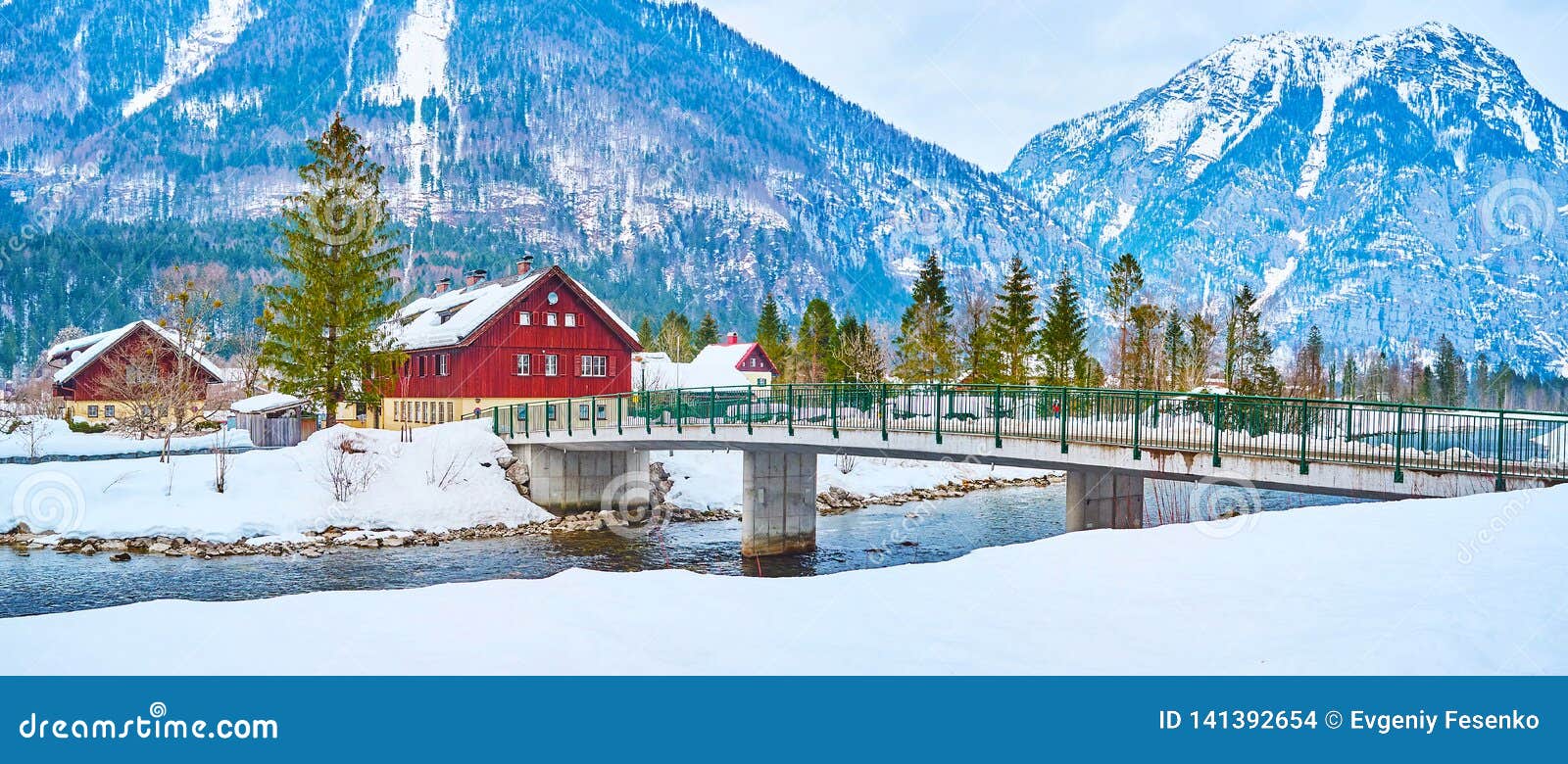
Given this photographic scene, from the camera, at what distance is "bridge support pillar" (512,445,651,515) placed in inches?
1467

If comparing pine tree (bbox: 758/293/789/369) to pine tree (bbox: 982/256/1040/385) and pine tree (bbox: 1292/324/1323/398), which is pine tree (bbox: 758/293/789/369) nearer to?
pine tree (bbox: 982/256/1040/385)

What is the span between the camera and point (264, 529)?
30.4 m

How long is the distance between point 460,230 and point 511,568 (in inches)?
6981

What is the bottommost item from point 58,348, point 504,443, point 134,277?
point 504,443

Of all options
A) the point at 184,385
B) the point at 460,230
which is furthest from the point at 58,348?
the point at 460,230

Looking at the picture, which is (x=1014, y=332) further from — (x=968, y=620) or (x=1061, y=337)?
(x=968, y=620)

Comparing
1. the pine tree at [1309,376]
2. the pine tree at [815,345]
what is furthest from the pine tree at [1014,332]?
the pine tree at [815,345]

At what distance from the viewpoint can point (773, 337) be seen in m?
95.6

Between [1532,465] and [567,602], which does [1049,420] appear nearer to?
[1532,465]

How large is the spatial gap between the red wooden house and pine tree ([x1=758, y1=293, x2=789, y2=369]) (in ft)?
128

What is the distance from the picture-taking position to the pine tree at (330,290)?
139 ft

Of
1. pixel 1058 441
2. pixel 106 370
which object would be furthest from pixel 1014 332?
pixel 106 370

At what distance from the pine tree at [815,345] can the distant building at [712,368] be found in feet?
8.95

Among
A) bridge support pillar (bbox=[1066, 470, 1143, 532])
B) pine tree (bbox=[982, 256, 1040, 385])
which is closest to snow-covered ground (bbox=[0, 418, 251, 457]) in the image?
bridge support pillar (bbox=[1066, 470, 1143, 532])
